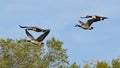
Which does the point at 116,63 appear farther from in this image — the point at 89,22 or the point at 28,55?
the point at 89,22

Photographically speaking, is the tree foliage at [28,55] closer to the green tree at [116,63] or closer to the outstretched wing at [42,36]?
the green tree at [116,63]

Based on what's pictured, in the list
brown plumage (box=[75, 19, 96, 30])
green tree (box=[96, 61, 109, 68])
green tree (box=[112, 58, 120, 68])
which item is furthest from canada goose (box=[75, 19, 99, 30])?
green tree (box=[112, 58, 120, 68])

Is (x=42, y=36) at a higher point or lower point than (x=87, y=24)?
lower

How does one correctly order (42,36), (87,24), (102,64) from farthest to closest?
1. (102,64)
2. (87,24)
3. (42,36)

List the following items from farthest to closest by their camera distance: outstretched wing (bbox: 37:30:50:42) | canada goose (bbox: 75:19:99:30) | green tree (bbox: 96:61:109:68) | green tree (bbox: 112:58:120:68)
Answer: green tree (bbox: 112:58:120:68)
green tree (bbox: 96:61:109:68)
canada goose (bbox: 75:19:99:30)
outstretched wing (bbox: 37:30:50:42)

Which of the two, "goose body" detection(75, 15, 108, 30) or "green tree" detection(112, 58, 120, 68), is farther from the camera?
"green tree" detection(112, 58, 120, 68)

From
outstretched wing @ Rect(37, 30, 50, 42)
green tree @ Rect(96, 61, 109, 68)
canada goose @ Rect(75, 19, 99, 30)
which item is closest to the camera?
outstretched wing @ Rect(37, 30, 50, 42)

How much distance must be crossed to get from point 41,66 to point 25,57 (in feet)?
10.1

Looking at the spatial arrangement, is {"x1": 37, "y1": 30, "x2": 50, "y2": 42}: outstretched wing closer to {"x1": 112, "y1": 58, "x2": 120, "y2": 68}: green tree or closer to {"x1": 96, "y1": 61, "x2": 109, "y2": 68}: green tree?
{"x1": 96, "y1": 61, "x2": 109, "y2": 68}: green tree

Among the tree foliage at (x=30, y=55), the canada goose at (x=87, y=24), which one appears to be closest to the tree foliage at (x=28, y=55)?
the tree foliage at (x=30, y=55)

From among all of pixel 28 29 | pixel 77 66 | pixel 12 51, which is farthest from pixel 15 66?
pixel 28 29

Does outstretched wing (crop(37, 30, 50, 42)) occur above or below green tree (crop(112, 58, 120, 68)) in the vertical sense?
above

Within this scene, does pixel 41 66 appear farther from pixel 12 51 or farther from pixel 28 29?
pixel 28 29

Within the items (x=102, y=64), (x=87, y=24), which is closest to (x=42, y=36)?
(x=87, y=24)
